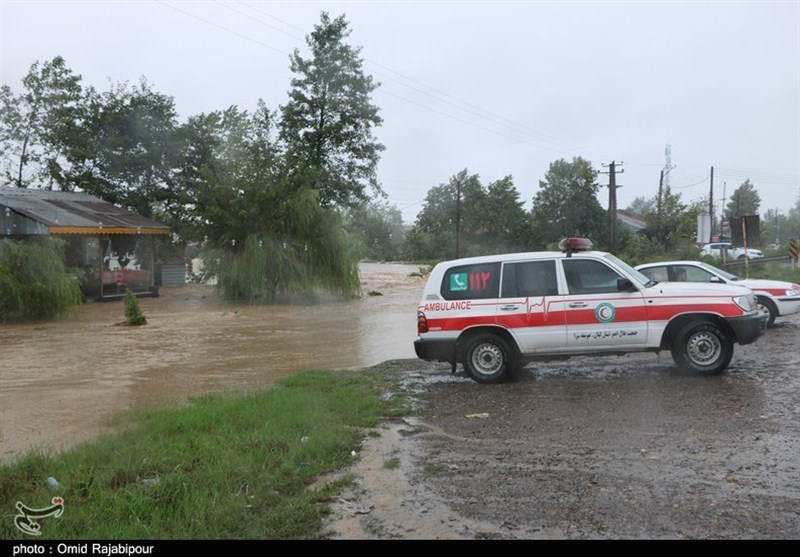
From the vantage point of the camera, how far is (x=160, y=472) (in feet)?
19.4

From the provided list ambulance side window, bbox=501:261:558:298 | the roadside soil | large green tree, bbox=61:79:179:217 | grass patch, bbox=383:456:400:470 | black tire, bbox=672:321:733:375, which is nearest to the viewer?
the roadside soil

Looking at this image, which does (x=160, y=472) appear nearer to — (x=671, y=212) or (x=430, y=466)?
(x=430, y=466)

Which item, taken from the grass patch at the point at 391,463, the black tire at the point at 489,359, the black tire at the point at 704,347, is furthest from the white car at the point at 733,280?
the grass patch at the point at 391,463

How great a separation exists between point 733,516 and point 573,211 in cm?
5475

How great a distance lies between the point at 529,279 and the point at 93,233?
66.3ft

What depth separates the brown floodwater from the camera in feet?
32.3

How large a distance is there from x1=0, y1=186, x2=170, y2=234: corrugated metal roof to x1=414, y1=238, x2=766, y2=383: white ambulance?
727 inches

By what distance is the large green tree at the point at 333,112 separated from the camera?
1344 inches

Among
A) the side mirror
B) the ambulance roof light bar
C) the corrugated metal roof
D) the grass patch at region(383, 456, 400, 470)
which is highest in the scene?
the corrugated metal roof

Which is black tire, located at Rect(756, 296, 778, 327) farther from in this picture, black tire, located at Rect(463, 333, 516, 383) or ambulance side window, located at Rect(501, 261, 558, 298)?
black tire, located at Rect(463, 333, 516, 383)

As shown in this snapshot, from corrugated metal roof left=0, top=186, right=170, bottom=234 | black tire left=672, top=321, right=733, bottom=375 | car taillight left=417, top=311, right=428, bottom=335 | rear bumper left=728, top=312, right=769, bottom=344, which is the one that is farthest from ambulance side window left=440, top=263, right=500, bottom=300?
corrugated metal roof left=0, top=186, right=170, bottom=234

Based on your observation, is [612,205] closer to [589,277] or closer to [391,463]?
[589,277]

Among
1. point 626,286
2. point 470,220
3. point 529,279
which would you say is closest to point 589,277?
point 626,286
